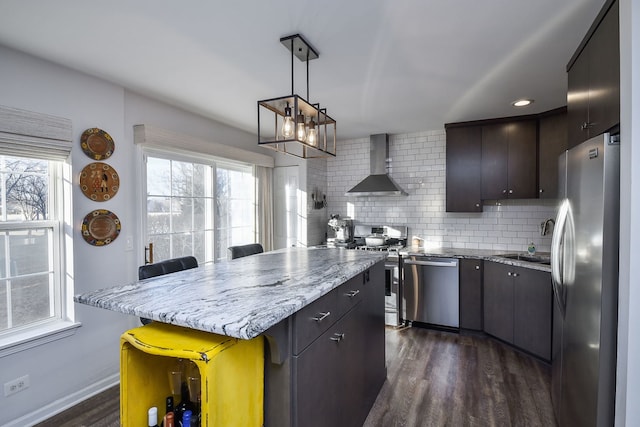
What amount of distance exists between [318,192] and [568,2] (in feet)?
11.8

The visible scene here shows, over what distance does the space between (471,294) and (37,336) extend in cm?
383

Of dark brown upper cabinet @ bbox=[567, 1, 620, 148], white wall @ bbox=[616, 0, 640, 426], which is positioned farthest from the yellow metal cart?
dark brown upper cabinet @ bbox=[567, 1, 620, 148]

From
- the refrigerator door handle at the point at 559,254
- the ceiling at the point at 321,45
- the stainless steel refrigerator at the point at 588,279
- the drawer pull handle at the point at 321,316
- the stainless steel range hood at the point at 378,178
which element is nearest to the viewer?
the stainless steel refrigerator at the point at 588,279

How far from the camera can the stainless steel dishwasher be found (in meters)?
3.67

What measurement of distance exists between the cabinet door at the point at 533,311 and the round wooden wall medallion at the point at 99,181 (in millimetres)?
3731

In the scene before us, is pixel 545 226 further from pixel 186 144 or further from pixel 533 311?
pixel 186 144

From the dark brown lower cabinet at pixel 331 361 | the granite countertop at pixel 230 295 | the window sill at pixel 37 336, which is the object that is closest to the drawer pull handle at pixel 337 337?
the dark brown lower cabinet at pixel 331 361

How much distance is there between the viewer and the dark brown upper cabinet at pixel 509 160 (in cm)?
359

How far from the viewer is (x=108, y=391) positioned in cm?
260

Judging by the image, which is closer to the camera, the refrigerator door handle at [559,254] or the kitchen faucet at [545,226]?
the refrigerator door handle at [559,254]

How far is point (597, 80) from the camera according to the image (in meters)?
1.67

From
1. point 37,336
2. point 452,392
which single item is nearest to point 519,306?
point 452,392

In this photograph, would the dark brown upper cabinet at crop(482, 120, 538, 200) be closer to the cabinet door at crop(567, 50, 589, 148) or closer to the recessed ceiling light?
the recessed ceiling light

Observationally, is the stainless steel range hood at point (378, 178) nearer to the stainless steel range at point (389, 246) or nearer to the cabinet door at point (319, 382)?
the stainless steel range at point (389, 246)
